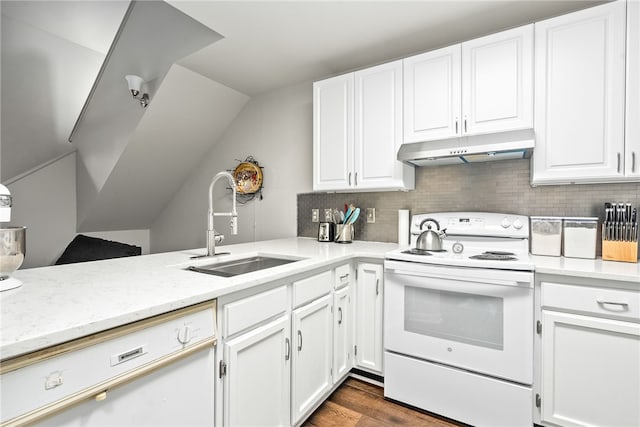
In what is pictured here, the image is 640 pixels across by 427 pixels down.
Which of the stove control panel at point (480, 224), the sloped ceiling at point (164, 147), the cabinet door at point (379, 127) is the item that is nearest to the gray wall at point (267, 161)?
the sloped ceiling at point (164, 147)

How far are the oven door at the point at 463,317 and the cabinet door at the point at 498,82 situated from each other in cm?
86

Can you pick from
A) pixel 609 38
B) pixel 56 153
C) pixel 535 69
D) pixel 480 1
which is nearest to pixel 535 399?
pixel 535 69

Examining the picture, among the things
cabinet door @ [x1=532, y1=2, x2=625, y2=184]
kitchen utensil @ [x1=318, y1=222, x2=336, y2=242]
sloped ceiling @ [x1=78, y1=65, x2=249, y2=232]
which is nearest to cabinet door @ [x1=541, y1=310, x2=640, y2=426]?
cabinet door @ [x1=532, y1=2, x2=625, y2=184]

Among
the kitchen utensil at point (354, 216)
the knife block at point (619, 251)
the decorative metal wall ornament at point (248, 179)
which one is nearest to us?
the knife block at point (619, 251)

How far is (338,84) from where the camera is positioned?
2363 millimetres

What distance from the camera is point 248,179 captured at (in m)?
3.25

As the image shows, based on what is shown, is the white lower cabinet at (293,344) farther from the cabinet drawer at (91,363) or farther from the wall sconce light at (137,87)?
the wall sconce light at (137,87)

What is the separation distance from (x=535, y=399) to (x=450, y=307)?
549 millimetres

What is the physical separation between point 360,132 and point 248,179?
1443 mm

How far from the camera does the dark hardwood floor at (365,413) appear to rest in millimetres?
1684

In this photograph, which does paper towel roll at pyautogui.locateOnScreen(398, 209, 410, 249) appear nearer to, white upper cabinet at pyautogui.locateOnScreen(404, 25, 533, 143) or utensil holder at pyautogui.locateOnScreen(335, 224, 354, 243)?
utensil holder at pyautogui.locateOnScreen(335, 224, 354, 243)

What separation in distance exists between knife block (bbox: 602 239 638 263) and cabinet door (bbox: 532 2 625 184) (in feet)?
1.14

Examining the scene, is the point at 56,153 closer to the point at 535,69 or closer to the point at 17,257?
the point at 17,257

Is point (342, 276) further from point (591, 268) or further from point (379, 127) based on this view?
point (591, 268)
